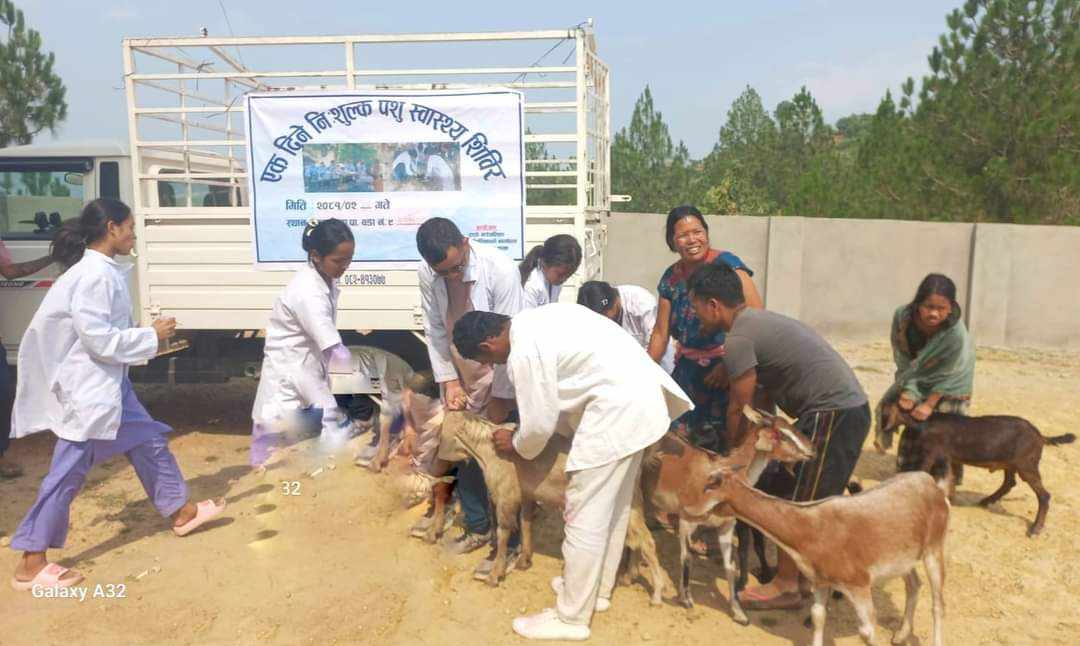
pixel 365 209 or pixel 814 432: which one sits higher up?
pixel 365 209

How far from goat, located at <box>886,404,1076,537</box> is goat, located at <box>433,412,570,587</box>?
2.12 m

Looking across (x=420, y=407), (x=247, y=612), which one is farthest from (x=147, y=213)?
(x=247, y=612)

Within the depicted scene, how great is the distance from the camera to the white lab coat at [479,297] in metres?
3.82

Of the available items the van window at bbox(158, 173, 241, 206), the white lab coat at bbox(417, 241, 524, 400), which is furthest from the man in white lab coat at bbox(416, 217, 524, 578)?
the van window at bbox(158, 173, 241, 206)

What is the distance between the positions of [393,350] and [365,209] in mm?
988

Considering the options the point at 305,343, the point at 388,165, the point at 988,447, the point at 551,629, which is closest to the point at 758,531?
the point at 551,629

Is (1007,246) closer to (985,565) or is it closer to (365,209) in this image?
(985,565)

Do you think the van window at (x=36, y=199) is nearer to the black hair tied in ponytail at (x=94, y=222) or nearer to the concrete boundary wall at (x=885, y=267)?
the black hair tied in ponytail at (x=94, y=222)

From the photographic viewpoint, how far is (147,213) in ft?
17.5

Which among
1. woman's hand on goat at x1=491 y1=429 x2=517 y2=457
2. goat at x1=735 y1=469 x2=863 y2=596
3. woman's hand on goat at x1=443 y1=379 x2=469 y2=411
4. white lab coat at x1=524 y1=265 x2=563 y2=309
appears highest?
white lab coat at x1=524 y1=265 x2=563 y2=309

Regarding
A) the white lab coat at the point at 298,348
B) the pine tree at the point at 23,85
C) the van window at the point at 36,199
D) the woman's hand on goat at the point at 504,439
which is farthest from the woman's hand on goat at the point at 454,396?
the pine tree at the point at 23,85

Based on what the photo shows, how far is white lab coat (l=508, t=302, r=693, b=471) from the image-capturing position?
9.82ft

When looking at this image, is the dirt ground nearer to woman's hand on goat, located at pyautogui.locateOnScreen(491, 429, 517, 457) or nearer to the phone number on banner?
woman's hand on goat, located at pyautogui.locateOnScreen(491, 429, 517, 457)

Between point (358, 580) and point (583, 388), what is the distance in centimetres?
153
